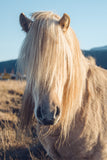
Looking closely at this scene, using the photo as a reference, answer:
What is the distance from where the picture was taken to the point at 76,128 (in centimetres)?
179

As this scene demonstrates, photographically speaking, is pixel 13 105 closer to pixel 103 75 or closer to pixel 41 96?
pixel 103 75

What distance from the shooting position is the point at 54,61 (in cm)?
150

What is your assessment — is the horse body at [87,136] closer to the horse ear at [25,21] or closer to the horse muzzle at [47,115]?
the horse muzzle at [47,115]

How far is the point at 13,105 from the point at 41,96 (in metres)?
4.52

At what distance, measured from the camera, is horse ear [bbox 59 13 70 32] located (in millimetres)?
1590

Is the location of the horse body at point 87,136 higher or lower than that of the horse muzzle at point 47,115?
lower

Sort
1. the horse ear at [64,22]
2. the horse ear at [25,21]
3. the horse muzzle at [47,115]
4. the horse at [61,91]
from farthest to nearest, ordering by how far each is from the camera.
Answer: the horse ear at [25,21] → the horse ear at [64,22] → the horse at [61,91] → the horse muzzle at [47,115]

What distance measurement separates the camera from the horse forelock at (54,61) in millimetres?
1495

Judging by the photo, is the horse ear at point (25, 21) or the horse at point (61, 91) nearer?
the horse at point (61, 91)

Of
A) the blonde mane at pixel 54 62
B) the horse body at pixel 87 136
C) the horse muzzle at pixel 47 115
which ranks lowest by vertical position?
the horse body at pixel 87 136

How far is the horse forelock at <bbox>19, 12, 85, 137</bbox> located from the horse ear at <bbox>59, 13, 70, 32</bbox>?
0.04 meters

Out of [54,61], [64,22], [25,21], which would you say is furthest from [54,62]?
[25,21]

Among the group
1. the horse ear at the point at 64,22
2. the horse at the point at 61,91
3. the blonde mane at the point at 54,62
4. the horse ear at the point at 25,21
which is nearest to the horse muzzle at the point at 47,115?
the horse at the point at 61,91

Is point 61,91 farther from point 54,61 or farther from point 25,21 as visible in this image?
point 25,21
